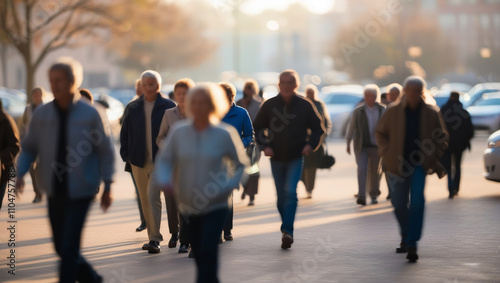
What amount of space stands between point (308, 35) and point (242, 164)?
533 feet

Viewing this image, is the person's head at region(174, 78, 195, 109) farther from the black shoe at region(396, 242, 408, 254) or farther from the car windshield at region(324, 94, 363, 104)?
the car windshield at region(324, 94, 363, 104)

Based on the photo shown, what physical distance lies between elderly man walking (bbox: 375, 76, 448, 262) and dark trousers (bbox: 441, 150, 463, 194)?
625cm

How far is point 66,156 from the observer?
6.36 m

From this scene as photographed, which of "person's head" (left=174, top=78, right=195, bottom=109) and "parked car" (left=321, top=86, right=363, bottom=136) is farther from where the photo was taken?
"parked car" (left=321, top=86, right=363, bottom=136)

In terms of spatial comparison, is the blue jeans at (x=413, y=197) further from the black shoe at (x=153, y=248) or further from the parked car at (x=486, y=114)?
the parked car at (x=486, y=114)

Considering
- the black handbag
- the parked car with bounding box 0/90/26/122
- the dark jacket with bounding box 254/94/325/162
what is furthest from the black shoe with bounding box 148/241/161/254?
the parked car with bounding box 0/90/26/122

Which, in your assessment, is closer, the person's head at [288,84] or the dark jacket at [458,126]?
the person's head at [288,84]

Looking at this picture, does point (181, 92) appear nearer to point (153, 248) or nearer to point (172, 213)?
point (172, 213)

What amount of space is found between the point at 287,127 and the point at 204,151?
418 cm

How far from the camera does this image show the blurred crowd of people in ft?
19.6

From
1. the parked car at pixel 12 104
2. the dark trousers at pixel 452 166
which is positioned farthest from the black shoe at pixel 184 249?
the parked car at pixel 12 104

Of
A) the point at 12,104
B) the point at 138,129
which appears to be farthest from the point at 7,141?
the point at 12,104

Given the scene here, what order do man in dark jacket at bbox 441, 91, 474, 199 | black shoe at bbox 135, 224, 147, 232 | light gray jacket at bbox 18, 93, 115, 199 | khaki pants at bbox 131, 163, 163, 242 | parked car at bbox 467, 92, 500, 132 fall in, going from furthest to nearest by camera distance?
parked car at bbox 467, 92, 500, 132 → man in dark jacket at bbox 441, 91, 474, 199 → black shoe at bbox 135, 224, 147, 232 → khaki pants at bbox 131, 163, 163, 242 → light gray jacket at bbox 18, 93, 115, 199

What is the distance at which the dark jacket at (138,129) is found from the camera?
9.73 meters
